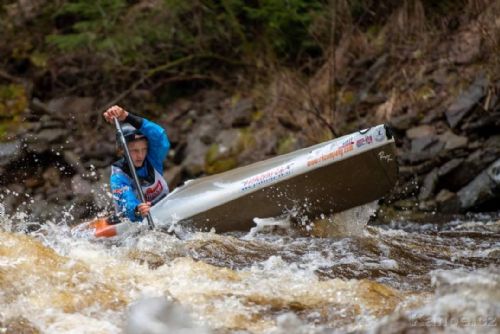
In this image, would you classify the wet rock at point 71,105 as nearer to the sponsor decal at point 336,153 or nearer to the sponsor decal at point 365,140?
the sponsor decal at point 336,153

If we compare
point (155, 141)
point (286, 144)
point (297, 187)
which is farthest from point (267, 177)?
point (286, 144)

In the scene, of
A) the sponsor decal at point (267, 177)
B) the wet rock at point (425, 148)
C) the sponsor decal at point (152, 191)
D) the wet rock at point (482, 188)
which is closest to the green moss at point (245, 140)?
the wet rock at point (425, 148)

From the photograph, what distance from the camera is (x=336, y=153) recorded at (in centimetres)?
609

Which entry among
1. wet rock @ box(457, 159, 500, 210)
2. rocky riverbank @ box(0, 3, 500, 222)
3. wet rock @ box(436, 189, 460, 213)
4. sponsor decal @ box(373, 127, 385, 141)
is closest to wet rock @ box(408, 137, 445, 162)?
rocky riverbank @ box(0, 3, 500, 222)

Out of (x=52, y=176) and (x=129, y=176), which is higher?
(x=52, y=176)

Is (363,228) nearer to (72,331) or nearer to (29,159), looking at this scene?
(72,331)

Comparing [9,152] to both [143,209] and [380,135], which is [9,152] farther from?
[380,135]

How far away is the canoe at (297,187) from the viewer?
239 inches

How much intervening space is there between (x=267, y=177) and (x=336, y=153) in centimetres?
65

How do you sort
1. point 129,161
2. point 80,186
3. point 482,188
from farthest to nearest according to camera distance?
point 80,186
point 482,188
point 129,161

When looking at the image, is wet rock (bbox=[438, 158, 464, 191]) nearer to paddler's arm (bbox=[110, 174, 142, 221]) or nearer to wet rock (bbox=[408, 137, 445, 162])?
wet rock (bbox=[408, 137, 445, 162])

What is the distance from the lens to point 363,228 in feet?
21.8

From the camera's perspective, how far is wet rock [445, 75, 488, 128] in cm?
874

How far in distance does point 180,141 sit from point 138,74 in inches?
Answer: 71.4
